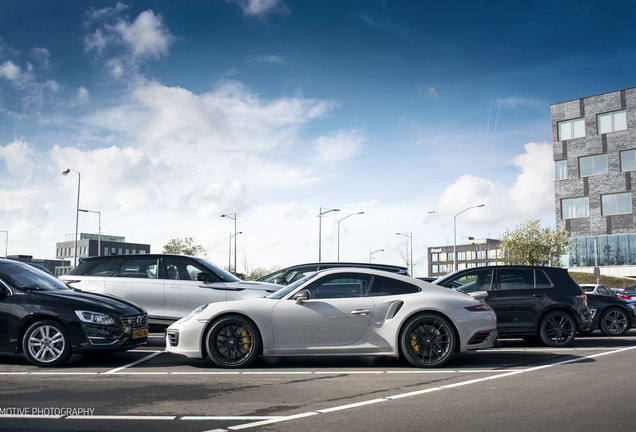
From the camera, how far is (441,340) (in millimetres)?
7781

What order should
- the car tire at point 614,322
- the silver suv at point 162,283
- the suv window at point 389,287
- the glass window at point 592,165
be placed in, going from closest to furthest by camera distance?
the suv window at point 389,287, the silver suv at point 162,283, the car tire at point 614,322, the glass window at point 592,165

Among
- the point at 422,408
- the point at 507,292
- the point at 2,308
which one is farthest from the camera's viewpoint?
the point at 507,292

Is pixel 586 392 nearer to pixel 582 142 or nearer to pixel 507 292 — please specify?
pixel 507 292

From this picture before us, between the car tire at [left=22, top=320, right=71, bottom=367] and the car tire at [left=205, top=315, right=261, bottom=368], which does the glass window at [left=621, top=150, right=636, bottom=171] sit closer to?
the car tire at [left=205, top=315, right=261, bottom=368]

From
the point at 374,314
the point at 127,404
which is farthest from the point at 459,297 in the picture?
the point at 127,404

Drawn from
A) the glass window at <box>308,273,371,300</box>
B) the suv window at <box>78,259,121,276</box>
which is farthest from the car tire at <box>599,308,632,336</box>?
the suv window at <box>78,259,121,276</box>

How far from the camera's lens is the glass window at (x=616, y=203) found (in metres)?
52.4

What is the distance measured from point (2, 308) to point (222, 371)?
11.1 feet

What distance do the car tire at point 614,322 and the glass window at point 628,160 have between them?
45.5 meters

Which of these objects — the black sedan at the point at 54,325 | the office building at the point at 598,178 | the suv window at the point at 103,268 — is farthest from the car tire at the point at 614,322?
the office building at the point at 598,178

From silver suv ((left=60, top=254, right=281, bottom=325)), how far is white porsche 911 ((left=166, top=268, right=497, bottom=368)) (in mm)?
2433

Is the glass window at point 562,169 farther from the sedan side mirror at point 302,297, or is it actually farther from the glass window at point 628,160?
the sedan side mirror at point 302,297

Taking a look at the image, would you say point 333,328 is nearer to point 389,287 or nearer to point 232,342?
point 389,287

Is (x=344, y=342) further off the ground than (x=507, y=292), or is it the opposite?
(x=507, y=292)
